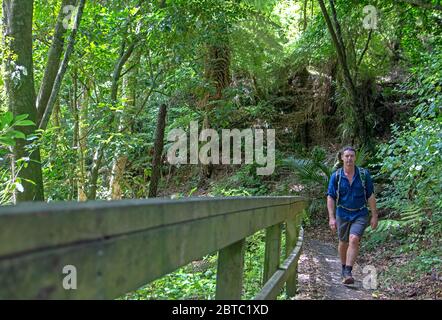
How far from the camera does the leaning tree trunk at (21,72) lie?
25.2 ft

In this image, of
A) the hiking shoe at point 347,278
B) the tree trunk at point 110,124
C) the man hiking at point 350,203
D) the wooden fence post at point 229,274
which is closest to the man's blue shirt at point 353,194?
the man hiking at point 350,203

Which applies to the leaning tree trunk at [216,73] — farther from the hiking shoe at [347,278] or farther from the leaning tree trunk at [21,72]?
the hiking shoe at [347,278]

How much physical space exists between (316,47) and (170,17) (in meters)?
8.22

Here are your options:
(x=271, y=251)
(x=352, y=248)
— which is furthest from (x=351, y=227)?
(x=271, y=251)

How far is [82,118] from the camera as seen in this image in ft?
38.2

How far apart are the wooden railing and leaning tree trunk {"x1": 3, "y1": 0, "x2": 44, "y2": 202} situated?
656 centimetres

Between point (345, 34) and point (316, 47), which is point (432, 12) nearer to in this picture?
point (345, 34)

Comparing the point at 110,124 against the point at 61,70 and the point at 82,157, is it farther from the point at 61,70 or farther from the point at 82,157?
the point at 61,70

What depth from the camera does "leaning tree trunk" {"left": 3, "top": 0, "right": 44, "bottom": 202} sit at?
7.68m

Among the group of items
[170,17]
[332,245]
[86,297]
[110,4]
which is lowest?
[332,245]

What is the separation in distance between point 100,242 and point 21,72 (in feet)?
24.7

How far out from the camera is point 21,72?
774 centimetres

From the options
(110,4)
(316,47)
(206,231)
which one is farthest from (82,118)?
(206,231)

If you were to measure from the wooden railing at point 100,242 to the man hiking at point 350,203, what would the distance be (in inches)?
197
